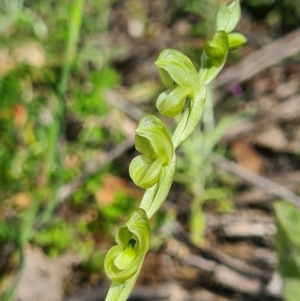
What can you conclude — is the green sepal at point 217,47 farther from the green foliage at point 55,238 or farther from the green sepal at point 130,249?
the green foliage at point 55,238

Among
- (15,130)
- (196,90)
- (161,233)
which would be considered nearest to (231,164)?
(161,233)

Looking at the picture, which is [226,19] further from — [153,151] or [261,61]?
[261,61]

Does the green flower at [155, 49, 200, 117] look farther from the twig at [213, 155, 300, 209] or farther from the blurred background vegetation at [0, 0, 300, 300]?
the twig at [213, 155, 300, 209]

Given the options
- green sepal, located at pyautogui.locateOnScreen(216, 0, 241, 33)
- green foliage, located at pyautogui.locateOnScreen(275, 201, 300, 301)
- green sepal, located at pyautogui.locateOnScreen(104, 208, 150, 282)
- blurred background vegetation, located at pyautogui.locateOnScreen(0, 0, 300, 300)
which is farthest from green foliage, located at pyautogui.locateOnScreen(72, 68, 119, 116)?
green sepal, located at pyautogui.locateOnScreen(104, 208, 150, 282)

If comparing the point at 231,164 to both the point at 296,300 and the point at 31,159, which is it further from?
the point at 296,300

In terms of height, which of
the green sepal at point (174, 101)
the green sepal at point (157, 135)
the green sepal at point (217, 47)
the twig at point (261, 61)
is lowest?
the green sepal at point (157, 135)

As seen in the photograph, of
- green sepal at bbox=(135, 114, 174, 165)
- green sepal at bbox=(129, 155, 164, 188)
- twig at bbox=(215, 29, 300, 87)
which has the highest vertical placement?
twig at bbox=(215, 29, 300, 87)

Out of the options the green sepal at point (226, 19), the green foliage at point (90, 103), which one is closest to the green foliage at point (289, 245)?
the green sepal at point (226, 19)
